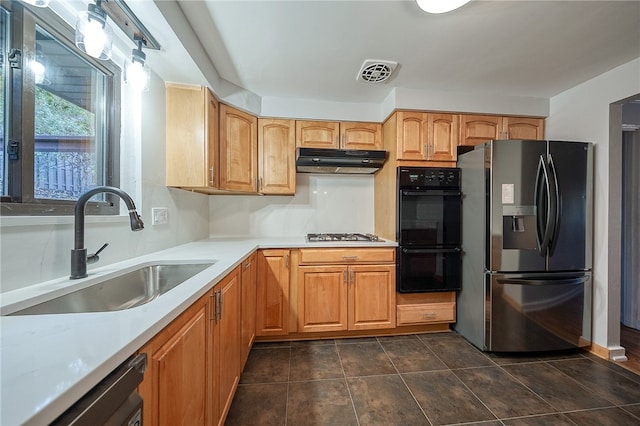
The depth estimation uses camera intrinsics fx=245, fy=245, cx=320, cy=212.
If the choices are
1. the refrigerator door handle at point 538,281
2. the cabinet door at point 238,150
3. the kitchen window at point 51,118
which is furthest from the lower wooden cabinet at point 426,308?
the kitchen window at point 51,118

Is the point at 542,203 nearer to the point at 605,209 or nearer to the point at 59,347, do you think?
the point at 605,209

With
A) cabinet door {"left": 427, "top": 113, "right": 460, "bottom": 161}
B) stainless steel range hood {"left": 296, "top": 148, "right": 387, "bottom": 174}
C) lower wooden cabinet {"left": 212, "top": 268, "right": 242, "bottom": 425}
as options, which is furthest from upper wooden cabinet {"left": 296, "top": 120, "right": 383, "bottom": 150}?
lower wooden cabinet {"left": 212, "top": 268, "right": 242, "bottom": 425}

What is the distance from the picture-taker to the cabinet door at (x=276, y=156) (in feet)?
7.97

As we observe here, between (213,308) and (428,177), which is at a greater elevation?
(428,177)

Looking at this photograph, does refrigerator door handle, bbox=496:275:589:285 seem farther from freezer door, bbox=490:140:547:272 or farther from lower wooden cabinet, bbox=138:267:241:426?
lower wooden cabinet, bbox=138:267:241:426

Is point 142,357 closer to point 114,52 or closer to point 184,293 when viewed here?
point 184,293

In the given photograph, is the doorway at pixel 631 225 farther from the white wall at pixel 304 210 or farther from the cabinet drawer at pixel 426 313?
the white wall at pixel 304 210

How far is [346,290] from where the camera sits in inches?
86.4

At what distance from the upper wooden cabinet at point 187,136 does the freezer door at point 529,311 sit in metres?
2.42

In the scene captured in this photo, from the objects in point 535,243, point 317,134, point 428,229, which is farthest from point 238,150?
point 535,243

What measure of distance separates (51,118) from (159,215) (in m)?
0.75

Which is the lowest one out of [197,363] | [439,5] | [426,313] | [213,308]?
[426,313]

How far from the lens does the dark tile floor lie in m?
1.39

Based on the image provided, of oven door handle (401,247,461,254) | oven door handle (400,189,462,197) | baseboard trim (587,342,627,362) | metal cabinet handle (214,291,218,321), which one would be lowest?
baseboard trim (587,342,627,362)
